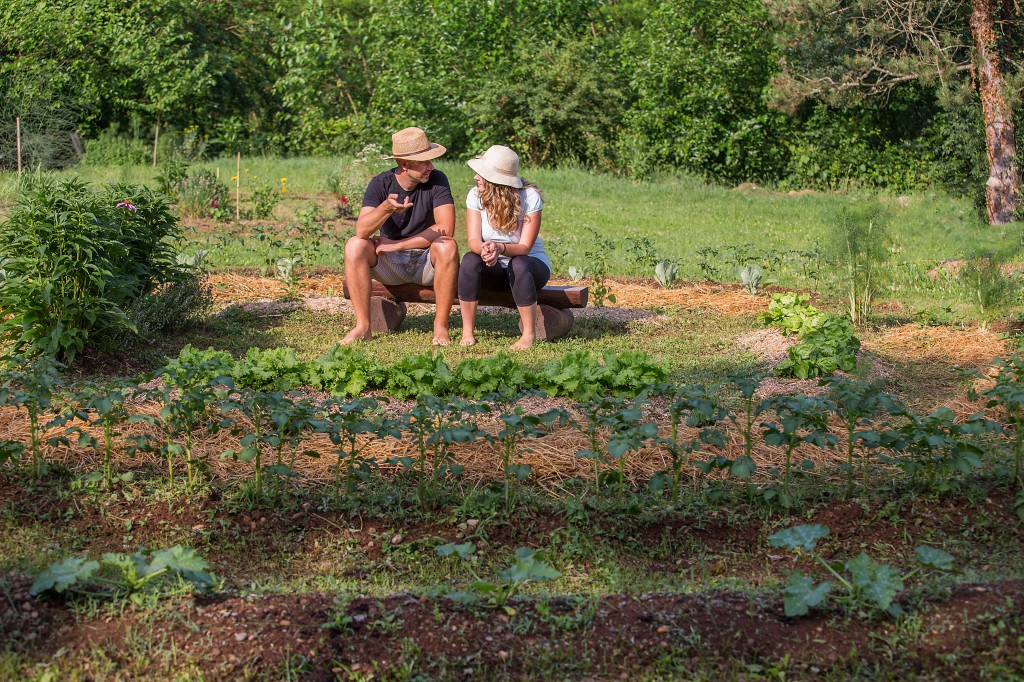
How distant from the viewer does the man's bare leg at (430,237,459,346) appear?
254 inches

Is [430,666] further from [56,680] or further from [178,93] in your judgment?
[178,93]

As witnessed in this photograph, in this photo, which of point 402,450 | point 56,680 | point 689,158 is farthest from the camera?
point 689,158

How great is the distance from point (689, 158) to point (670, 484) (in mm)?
15765

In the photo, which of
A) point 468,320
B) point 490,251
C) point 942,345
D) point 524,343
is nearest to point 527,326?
point 524,343

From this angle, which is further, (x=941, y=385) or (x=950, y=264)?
(x=950, y=264)

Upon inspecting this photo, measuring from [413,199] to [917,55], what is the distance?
1175cm

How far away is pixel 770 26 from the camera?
19.3 meters

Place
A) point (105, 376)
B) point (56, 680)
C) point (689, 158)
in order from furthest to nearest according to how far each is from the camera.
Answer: point (689, 158) < point (105, 376) < point (56, 680)

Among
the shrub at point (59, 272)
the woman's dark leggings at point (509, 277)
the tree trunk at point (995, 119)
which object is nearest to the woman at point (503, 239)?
the woman's dark leggings at point (509, 277)

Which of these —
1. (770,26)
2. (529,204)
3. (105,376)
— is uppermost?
(770,26)

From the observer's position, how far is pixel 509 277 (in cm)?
643

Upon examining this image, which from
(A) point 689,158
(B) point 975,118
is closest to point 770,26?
(A) point 689,158

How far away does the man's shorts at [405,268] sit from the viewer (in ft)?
21.8

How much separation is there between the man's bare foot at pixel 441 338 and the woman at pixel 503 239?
4.0 inches
